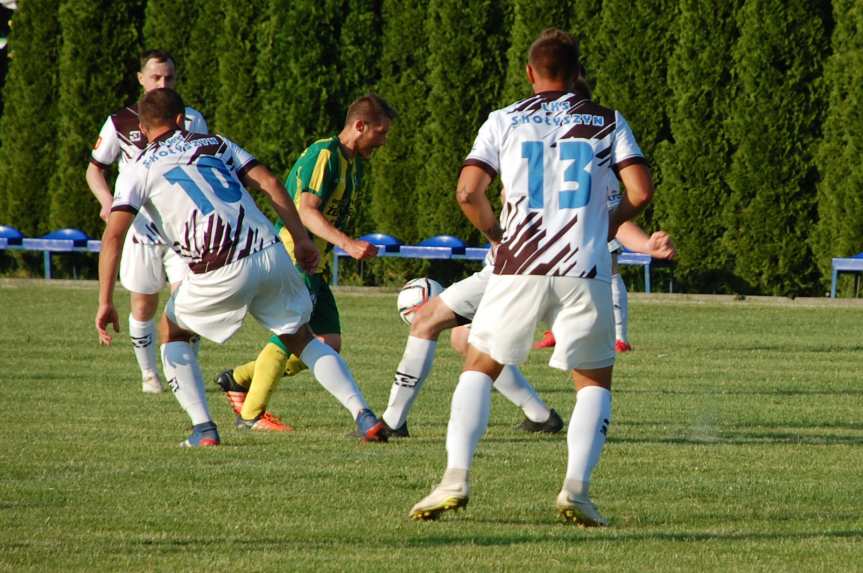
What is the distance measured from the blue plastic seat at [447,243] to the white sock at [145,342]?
10673 mm

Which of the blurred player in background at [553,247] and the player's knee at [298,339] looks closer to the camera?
the blurred player in background at [553,247]

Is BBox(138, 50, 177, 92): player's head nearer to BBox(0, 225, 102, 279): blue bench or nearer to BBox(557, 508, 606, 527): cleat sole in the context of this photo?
BBox(557, 508, 606, 527): cleat sole

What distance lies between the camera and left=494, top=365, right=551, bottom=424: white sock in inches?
367

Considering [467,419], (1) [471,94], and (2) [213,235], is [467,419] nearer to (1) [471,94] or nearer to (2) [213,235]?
(2) [213,235]

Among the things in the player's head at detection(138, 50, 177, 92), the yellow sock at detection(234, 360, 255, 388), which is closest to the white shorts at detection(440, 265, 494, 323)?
the yellow sock at detection(234, 360, 255, 388)

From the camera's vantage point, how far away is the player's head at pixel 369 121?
31.1ft

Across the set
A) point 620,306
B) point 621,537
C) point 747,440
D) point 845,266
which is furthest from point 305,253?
point 845,266

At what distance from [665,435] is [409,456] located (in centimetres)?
172

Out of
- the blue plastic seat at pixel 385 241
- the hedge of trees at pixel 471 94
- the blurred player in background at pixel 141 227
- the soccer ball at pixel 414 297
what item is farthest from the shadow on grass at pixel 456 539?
the blue plastic seat at pixel 385 241

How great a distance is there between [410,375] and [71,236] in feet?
52.5

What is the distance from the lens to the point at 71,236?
24109 mm

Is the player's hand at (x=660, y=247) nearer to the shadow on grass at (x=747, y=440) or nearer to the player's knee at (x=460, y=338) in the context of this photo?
the shadow on grass at (x=747, y=440)

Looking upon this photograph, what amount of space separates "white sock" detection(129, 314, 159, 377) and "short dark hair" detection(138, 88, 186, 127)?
3170mm

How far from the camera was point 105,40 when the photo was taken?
24.8 meters
